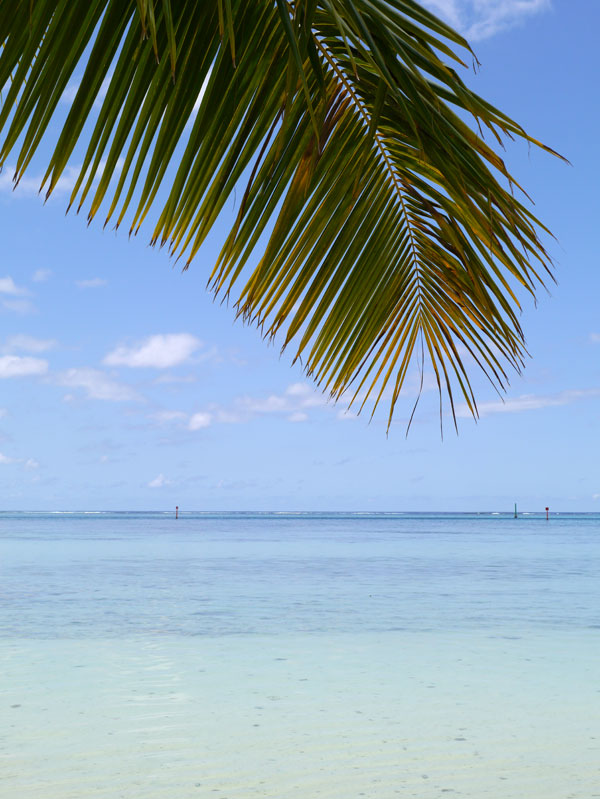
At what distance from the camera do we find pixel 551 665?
8656 millimetres

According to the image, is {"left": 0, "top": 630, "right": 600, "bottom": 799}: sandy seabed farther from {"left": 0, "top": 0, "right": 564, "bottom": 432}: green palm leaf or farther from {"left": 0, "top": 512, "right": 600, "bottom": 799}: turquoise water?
{"left": 0, "top": 0, "right": 564, "bottom": 432}: green palm leaf

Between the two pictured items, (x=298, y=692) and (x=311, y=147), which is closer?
(x=311, y=147)

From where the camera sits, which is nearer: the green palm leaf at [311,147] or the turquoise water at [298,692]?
the green palm leaf at [311,147]

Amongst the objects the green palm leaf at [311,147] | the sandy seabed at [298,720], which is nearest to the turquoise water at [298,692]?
the sandy seabed at [298,720]

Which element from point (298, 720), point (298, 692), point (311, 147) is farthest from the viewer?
point (298, 692)

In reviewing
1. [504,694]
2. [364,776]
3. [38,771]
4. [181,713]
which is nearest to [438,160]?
[364,776]

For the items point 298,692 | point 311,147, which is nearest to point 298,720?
point 298,692

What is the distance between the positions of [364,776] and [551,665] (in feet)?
14.6

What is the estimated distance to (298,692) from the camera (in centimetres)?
713

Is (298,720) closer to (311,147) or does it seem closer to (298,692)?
(298,692)

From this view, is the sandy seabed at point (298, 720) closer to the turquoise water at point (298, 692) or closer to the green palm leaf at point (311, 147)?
the turquoise water at point (298, 692)

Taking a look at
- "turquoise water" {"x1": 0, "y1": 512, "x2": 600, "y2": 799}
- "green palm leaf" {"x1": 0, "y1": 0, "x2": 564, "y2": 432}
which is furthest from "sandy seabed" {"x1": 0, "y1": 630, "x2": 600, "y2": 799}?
"green palm leaf" {"x1": 0, "y1": 0, "x2": 564, "y2": 432}

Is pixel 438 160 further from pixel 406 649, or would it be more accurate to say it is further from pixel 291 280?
pixel 406 649

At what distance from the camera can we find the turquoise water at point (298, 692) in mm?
4961
